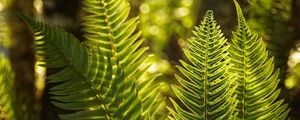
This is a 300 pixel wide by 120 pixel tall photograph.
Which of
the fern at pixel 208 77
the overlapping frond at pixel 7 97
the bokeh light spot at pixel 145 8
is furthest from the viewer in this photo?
the bokeh light spot at pixel 145 8

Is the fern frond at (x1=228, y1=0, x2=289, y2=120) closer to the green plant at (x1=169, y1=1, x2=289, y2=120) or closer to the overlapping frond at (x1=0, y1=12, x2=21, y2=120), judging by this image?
the green plant at (x1=169, y1=1, x2=289, y2=120)

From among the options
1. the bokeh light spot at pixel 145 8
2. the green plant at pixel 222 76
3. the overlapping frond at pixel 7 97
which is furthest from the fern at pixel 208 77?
the bokeh light spot at pixel 145 8

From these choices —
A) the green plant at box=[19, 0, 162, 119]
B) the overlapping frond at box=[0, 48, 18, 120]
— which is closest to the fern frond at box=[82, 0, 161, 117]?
the green plant at box=[19, 0, 162, 119]

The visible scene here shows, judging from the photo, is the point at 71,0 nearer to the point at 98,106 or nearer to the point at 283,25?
the point at 283,25

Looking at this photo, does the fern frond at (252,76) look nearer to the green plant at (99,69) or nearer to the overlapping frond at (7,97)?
the green plant at (99,69)

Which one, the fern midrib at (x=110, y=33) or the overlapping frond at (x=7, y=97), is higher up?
the fern midrib at (x=110, y=33)

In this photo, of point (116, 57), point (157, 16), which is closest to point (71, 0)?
point (157, 16)

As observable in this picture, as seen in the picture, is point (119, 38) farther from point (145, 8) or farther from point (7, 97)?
point (145, 8)
